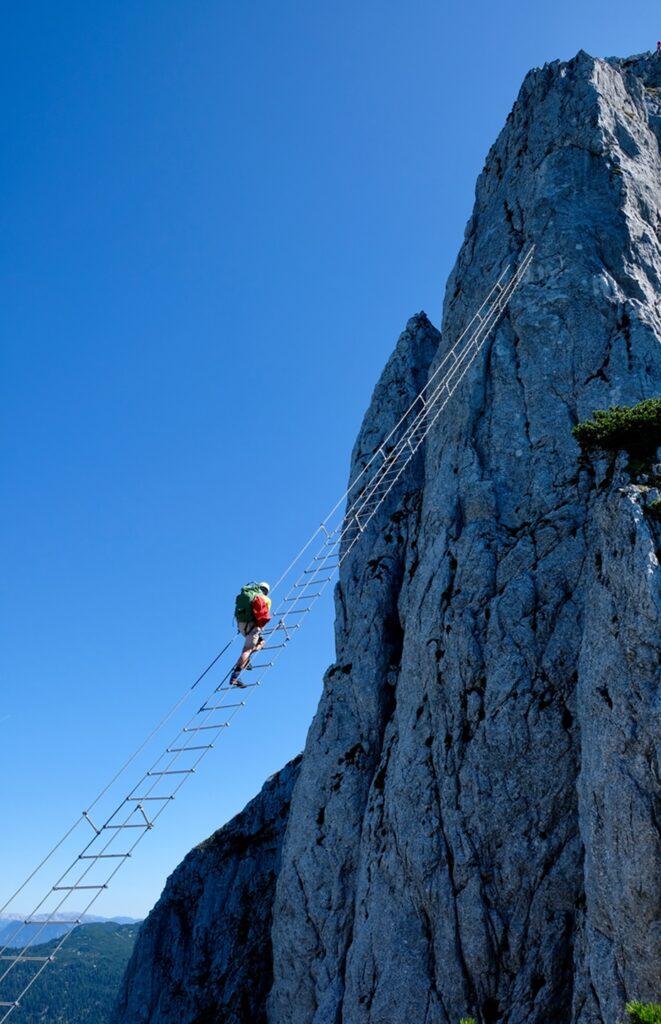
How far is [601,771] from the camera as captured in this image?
1858cm

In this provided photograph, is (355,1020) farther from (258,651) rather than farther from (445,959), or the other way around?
(258,651)

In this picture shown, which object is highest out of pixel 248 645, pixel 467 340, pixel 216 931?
pixel 467 340

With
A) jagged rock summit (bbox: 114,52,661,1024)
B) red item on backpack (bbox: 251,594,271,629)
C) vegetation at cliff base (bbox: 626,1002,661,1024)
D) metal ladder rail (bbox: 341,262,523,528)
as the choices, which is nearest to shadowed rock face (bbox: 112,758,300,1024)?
jagged rock summit (bbox: 114,52,661,1024)

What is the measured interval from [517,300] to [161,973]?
114 feet

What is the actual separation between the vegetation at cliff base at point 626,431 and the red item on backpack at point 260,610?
36.8 feet

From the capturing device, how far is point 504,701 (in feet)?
77.1

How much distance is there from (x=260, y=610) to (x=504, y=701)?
792 centimetres

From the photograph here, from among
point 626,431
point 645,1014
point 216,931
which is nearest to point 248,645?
point 626,431

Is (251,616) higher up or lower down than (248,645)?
higher up

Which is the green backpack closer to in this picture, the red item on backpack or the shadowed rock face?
the red item on backpack

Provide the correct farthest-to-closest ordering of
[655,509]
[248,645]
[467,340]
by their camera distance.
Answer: [467,340]
[248,645]
[655,509]

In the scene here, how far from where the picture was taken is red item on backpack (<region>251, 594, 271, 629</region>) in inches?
931

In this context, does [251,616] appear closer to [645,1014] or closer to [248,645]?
[248,645]

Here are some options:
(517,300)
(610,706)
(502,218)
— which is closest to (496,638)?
(610,706)
